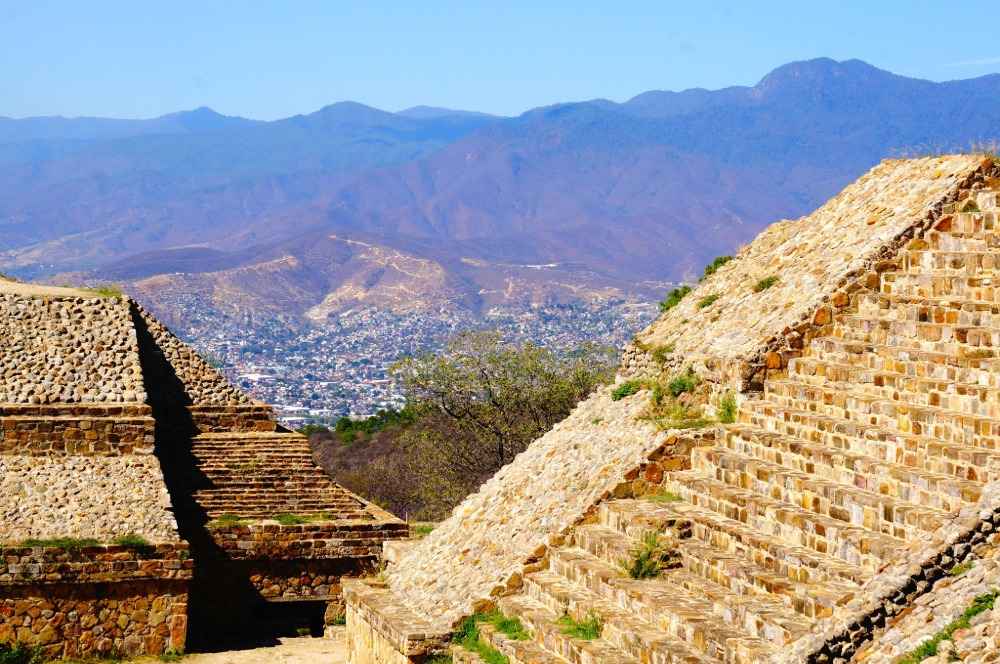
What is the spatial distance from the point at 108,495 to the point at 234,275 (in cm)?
13462

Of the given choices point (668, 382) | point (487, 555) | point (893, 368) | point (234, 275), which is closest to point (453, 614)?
point (487, 555)

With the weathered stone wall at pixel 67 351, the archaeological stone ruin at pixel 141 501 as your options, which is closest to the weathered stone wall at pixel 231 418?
the archaeological stone ruin at pixel 141 501

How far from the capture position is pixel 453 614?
586 inches

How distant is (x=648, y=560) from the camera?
12891mm

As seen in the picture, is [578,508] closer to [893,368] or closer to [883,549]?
[893,368]

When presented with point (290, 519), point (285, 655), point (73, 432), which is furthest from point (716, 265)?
point (73, 432)

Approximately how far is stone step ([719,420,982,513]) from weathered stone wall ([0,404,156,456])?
11.3 meters

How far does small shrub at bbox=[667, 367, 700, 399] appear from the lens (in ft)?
52.6

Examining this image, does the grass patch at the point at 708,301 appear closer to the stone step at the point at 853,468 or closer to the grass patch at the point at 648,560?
the stone step at the point at 853,468

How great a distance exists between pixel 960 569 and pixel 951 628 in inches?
25.2

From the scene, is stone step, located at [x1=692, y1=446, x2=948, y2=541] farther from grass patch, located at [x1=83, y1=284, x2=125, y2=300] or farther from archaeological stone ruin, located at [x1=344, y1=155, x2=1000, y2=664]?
grass patch, located at [x1=83, y1=284, x2=125, y2=300]

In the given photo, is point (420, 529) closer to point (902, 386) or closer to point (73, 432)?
point (73, 432)

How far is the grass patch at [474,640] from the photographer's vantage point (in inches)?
540

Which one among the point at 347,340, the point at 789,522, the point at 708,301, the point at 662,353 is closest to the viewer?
the point at 789,522
